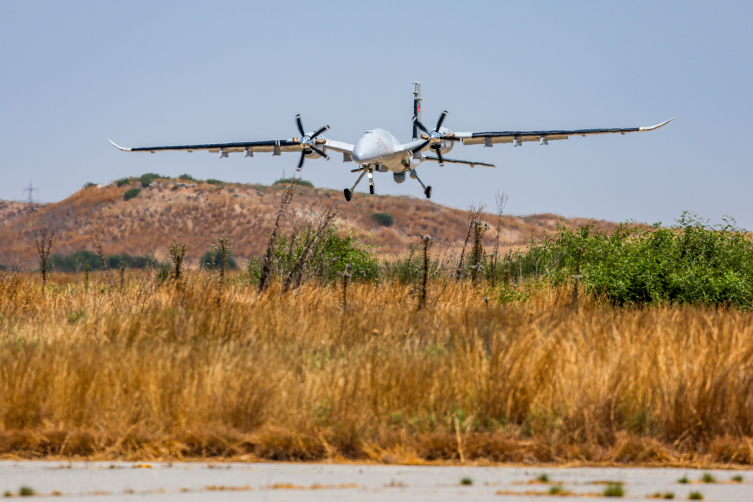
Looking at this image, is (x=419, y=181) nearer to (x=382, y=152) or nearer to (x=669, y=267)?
(x=382, y=152)

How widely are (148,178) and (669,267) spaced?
99824 mm

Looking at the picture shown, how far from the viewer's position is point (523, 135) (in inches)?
1205

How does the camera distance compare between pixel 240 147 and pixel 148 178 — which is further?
pixel 148 178

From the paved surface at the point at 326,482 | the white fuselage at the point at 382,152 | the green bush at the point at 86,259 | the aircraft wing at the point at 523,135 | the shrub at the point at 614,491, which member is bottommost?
the green bush at the point at 86,259

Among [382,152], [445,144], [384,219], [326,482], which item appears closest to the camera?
[326,482]

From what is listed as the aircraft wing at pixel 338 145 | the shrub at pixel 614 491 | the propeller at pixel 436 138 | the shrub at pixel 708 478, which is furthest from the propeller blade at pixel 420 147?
the shrub at pixel 614 491

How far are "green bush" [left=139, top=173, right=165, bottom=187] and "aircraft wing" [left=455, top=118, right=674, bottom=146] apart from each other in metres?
84.0

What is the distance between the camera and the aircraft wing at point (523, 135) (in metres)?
28.2

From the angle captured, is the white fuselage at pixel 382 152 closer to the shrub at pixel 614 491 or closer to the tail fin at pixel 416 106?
the tail fin at pixel 416 106

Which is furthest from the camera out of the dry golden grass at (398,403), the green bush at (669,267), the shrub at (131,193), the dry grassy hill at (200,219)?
the shrub at (131,193)

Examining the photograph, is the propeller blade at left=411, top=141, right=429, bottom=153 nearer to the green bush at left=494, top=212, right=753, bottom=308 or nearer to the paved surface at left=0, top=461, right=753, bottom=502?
the green bush at left=494, top=212, right=753, bottom=308

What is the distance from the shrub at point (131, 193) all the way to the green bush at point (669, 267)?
298 feet

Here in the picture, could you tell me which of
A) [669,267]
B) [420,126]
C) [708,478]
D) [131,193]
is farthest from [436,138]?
[131,193]

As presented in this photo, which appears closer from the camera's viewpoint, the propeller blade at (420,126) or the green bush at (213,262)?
the green bush at (213,262)
